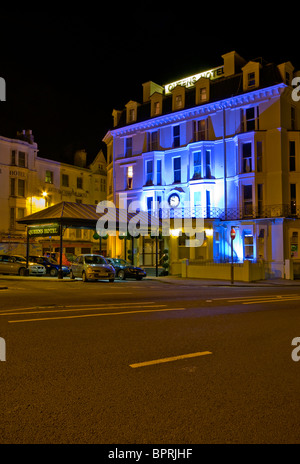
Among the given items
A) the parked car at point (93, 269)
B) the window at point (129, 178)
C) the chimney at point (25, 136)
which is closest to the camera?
the parked car at point (93, 269)

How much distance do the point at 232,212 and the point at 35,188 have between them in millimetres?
23941

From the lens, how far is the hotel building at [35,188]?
4269 centimetres

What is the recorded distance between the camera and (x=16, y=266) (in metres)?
29.6

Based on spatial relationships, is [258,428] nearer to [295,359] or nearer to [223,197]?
[295,359]

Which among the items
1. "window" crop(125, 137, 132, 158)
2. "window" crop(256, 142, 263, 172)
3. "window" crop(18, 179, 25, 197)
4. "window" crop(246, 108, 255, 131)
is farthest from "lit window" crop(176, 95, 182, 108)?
"window" crop(18, 179, 25, 197)

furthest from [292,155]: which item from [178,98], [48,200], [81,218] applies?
[48,200]

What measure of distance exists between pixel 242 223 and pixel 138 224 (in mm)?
8390

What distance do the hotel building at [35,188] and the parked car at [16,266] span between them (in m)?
10.2

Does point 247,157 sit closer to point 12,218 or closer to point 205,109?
point 205,109

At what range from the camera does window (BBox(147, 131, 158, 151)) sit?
37247 mm

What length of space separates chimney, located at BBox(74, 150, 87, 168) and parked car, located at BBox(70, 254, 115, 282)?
3021 cm

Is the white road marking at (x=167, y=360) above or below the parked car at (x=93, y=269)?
below

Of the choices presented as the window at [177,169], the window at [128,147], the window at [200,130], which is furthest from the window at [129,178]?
the window at [200,130]

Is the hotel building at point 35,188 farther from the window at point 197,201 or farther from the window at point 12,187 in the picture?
the window at point 197,201
